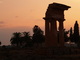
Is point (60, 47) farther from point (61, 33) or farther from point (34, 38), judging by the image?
point (34, 38)

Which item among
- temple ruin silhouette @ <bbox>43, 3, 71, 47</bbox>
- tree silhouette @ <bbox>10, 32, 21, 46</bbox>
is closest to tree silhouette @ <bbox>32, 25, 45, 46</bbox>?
tree silhouette @ <bbox>10, 32, 21, 46</bbox>

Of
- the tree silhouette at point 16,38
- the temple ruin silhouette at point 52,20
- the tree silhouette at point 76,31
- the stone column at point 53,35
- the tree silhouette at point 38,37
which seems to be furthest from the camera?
the tree silhouette at point 16,38

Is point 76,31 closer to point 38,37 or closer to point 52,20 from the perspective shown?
point 38,37

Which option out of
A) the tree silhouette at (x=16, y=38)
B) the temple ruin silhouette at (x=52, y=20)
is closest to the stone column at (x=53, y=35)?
the temple ruin silhouette at (x=52, y=20)

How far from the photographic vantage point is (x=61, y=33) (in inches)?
1834

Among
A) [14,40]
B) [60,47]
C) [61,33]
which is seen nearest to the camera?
[60,47]

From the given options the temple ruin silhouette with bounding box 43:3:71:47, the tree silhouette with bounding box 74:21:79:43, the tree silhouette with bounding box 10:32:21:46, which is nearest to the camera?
the temple ruin silhouette with bounding box 43:3:71:47

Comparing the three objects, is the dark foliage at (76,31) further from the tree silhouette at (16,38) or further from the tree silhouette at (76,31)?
the tree silhouette at (16,38)

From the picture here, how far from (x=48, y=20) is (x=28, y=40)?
48926 mm

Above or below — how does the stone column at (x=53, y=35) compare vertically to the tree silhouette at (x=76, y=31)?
below

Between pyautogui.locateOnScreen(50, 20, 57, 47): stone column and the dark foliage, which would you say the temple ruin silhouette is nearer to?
pyautogui.locateOnScreen(50, 20, 57, 47): stone column

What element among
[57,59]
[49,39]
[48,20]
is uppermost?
[48,20]

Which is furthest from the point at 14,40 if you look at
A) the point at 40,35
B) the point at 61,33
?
the point at 61,33

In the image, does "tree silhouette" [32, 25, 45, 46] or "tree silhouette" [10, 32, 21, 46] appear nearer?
"tree silhouette" [32, 25, 45, 46]
